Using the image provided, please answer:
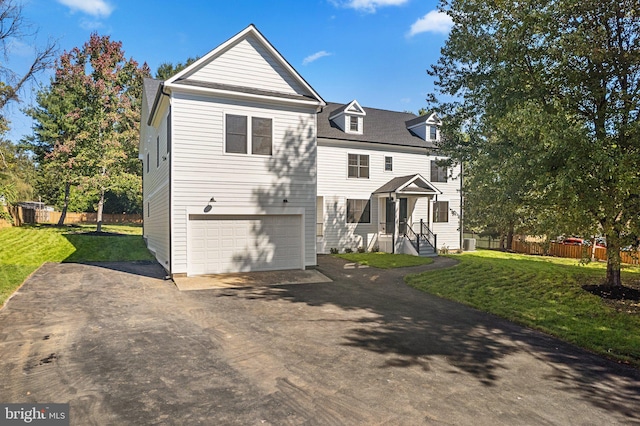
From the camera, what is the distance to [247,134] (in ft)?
42.5

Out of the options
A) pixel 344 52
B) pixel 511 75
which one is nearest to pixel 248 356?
pixel 511 75

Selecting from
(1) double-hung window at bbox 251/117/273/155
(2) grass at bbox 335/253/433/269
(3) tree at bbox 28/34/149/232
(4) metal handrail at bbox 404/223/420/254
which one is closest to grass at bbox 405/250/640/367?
(2) grass at bbox 335/253/433/269

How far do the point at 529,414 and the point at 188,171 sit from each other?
36.7ft

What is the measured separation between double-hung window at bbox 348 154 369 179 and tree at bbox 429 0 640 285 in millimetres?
10364

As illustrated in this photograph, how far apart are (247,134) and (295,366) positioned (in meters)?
9.51

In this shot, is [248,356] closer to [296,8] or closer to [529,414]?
[529,414]

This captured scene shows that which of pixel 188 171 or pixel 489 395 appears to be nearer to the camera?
pixel 489 395

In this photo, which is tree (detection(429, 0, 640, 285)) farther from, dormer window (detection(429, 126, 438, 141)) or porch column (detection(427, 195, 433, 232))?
dormer window (detection(429, 126, 438, 141))

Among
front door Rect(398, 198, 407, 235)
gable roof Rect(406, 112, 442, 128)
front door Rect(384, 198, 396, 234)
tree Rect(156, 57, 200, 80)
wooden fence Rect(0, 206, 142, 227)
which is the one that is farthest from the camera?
tree Rect(156, 57, 200, 80)

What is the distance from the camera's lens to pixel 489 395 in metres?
4.50

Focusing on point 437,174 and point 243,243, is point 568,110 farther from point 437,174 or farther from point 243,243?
point 437,174

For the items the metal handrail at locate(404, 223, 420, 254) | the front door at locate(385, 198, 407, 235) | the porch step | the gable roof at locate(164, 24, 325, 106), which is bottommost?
the porch step

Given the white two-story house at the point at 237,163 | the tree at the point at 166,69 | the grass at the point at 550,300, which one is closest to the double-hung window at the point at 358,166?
the white two-story house at the point at 237,163

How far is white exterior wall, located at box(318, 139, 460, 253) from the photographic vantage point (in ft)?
66.1
